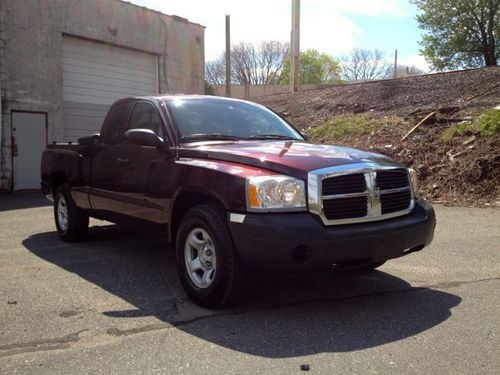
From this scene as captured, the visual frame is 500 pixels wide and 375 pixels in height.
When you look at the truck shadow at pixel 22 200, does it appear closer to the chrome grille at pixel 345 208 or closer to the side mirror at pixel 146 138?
the side mirror at pixel 146 138

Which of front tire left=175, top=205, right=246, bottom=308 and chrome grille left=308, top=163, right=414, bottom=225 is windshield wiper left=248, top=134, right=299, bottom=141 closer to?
front tire left=175, top=205, right=246, bottom=308

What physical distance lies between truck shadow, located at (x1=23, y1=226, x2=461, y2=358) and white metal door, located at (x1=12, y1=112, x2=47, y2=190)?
354 inches

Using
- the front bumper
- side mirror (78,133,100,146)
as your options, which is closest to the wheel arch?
the front bumper

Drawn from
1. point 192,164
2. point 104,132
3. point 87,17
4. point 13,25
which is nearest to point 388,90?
point 87,17

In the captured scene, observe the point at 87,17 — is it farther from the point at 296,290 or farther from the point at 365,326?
the point at 365,326

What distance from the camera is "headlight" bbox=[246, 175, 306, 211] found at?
4090 millimetres

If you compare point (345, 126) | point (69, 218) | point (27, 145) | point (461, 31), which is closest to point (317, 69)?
point (461, 31)

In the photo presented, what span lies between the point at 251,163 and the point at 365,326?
60.6 inches

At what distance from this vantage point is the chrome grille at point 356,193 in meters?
4.13

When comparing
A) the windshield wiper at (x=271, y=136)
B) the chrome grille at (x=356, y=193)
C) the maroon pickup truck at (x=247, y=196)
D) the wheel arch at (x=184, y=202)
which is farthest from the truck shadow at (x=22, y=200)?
the chrome grille at (x=356, y=193)

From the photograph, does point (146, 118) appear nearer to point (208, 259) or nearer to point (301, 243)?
point (208, 259)

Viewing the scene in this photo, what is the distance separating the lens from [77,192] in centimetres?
700

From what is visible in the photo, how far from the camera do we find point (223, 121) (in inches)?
220

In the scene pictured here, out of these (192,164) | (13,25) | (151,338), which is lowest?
(151,338)
